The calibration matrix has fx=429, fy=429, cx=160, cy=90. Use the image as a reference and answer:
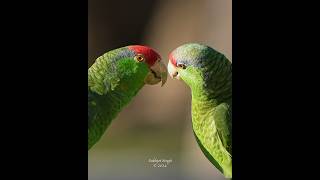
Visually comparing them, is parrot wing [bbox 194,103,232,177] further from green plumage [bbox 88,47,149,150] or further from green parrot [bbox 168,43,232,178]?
green plumage [bbox 88,47,149,150]

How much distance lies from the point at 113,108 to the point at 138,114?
0.11 meters

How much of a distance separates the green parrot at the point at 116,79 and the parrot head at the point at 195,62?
0.07 m

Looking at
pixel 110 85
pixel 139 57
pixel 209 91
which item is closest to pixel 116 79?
pixel 110 85

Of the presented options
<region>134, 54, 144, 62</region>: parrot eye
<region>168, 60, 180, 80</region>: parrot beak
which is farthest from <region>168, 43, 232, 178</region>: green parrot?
<region>134, 54, 144, 62</region>: parrot eye

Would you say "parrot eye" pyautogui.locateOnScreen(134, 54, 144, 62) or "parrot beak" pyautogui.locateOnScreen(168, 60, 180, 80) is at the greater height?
"parrot eye" pyautogui.locateOnScreen(134, 54, 144, 62)

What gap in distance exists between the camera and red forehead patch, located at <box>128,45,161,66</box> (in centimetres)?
185

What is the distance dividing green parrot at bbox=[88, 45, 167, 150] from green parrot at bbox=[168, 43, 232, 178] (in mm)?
92

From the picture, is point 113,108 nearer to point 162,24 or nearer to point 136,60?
point 136,60

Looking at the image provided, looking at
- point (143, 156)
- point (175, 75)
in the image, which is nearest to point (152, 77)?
point (175, 75)

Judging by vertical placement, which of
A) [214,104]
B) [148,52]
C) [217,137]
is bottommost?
[217,137]

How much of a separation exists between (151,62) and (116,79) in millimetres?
169

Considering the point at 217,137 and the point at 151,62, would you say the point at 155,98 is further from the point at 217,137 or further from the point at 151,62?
the point at 217,137

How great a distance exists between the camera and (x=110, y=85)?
6.13ft

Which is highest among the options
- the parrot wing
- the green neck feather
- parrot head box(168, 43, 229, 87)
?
parrot head box(168, 43, 229, 87)
